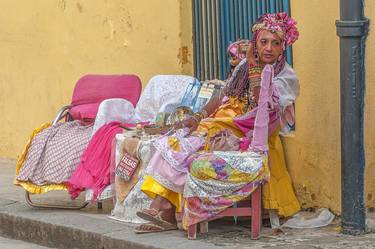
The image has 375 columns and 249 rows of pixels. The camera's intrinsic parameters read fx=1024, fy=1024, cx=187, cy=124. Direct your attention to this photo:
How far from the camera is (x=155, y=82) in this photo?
7.56 metres

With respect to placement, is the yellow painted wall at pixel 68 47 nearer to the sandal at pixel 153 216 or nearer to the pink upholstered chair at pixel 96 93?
the pink upholstered chair at pixel 96 93

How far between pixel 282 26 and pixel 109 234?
170 centimetres

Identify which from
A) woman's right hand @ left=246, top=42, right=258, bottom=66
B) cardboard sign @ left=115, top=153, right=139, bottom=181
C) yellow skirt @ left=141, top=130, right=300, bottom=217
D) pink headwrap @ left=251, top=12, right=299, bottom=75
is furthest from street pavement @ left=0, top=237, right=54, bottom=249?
pink headwrap @ left=251, top=12, right=299, bottom=75

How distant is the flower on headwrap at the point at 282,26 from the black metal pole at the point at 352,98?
49cm

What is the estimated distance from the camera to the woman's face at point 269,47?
247 inches

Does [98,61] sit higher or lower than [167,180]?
higher

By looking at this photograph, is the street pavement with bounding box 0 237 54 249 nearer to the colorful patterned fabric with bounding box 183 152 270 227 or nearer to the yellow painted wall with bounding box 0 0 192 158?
Answer: the colorful patterned fabric with bounding box 183 152 270 227

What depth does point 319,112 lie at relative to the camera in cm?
665

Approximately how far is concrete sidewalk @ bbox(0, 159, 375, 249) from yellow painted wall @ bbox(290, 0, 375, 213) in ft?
1.11

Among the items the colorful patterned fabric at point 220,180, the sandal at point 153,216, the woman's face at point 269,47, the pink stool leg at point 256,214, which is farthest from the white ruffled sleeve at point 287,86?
the sandal at point 153,216

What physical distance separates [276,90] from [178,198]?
0.90 metres

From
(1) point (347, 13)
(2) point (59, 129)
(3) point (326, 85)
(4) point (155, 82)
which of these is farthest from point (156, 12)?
(1) point (347, 13)

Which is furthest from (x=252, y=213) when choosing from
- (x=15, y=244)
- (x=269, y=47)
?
(x=15, y=244)

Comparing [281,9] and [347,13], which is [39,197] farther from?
[347,13]
